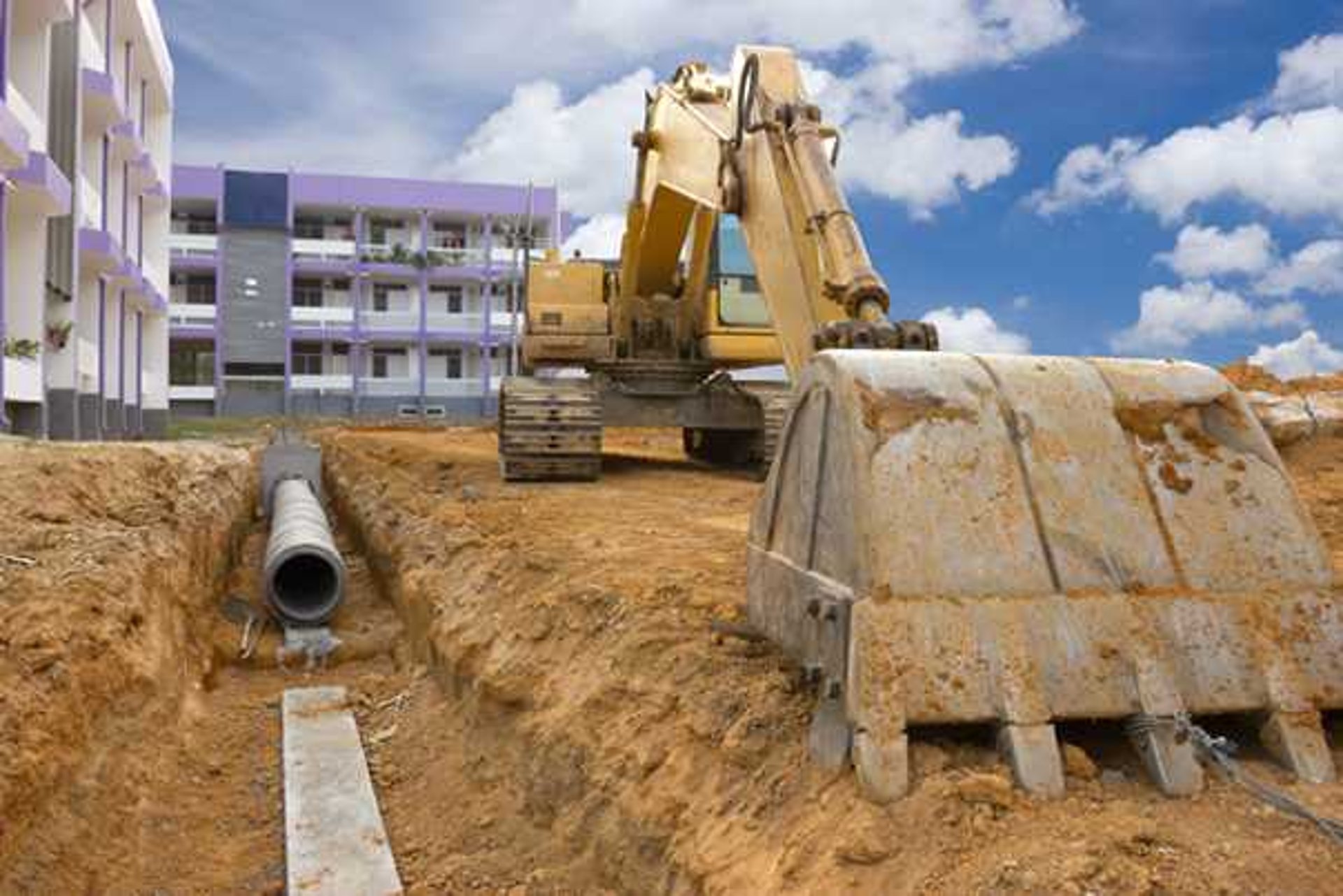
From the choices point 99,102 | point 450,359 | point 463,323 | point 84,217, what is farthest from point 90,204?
point 450,359

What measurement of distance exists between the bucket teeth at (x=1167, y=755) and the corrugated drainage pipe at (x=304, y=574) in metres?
8.45

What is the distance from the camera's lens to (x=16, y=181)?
1606cm

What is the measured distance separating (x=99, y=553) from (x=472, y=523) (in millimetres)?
2913

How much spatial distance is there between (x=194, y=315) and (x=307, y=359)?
466cm

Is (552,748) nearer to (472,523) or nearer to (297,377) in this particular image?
(472,523)

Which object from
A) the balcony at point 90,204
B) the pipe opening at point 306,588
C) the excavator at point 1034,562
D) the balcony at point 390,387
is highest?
the balcony at point 90,204

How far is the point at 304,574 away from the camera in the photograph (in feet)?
36.6

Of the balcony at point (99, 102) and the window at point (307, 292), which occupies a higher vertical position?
the balcony at point (99, 102)

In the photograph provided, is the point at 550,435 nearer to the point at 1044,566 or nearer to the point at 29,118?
the point at 1044,566

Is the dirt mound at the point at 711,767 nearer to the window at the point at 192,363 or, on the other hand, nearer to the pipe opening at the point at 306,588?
the pipe opening at the point at 306,588

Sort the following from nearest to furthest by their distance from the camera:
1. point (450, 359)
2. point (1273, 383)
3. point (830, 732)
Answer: point (830, 732) → point (1273, 383) → point (450, 359)

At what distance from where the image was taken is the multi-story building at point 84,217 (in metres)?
16.8

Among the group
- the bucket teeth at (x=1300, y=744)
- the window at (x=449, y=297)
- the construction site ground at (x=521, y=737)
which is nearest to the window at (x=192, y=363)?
the window at (x=449, y=297)

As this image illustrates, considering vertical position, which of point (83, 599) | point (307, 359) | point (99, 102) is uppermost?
point (99, 102)
